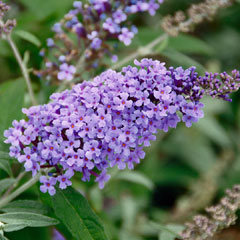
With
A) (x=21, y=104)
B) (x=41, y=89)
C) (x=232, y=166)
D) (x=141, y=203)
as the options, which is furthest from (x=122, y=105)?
(x=232, y=166)

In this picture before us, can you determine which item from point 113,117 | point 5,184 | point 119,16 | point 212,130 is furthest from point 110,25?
point 212,130

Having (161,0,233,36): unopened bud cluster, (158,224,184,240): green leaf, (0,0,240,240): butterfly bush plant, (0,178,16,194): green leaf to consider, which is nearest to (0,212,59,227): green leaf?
(0,0,240,240): butterfly bush plant

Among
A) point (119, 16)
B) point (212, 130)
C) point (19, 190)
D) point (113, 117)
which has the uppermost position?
point (119, 16)

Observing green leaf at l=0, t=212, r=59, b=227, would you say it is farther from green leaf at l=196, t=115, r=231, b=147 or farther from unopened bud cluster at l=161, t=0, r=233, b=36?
green leaf at l=196, t=115, r=231, b=147

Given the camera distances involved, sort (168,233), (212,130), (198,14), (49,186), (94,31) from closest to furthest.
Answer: (49,186)
(168,233)
(94,31)
(198,14)
(212,130)

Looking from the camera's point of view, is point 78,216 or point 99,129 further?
point 78,216

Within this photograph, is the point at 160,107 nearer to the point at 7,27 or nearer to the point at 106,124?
the point at 106,124

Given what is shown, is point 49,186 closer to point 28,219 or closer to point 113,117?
point 28,219
